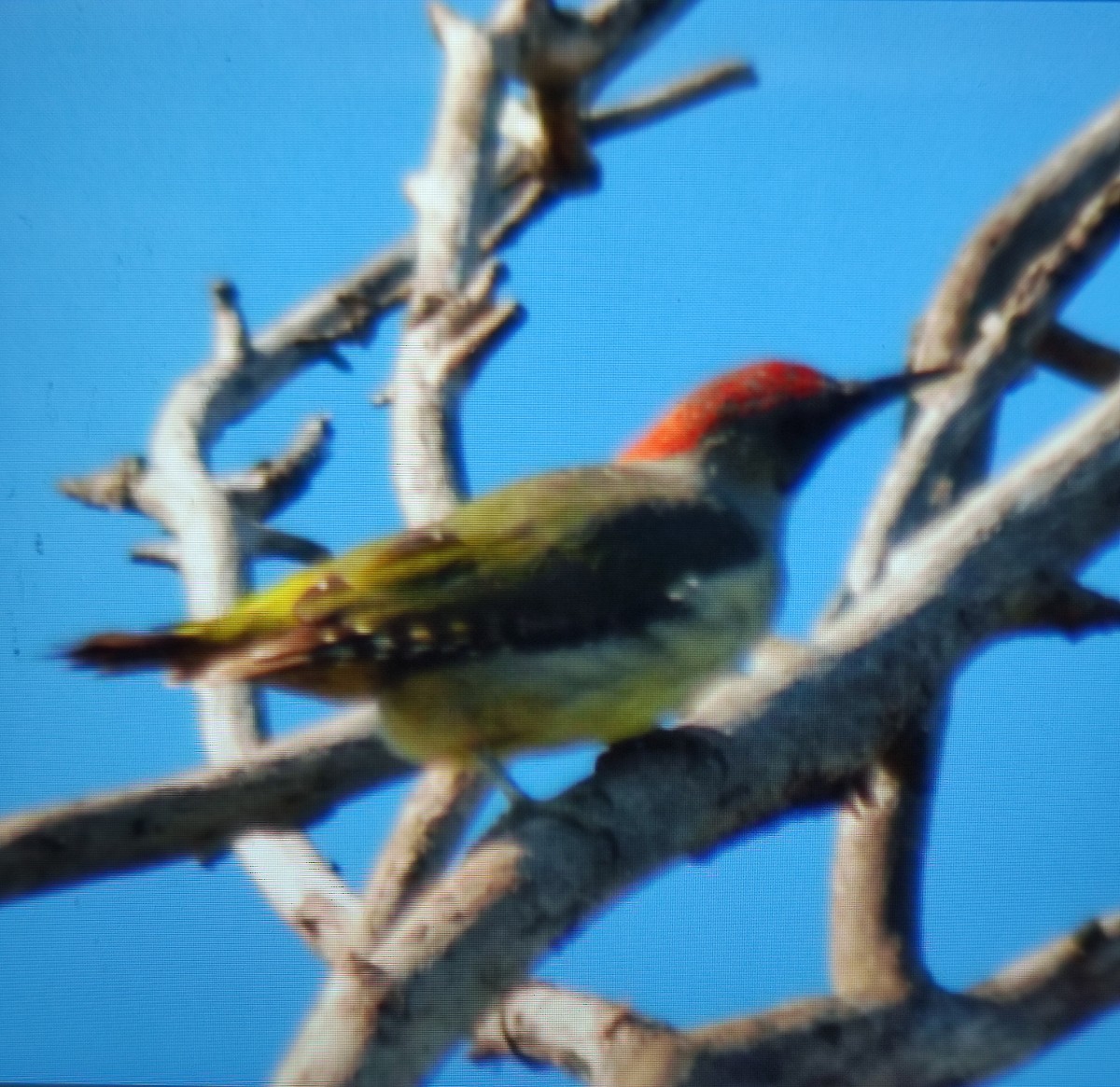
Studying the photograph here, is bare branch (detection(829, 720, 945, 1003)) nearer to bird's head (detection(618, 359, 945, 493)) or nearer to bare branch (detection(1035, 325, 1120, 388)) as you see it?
bird's head (detection(618, 359, 945, 493))

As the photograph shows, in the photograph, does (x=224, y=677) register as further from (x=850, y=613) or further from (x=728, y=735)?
(x=850, y=613)

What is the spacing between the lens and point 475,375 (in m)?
4.22

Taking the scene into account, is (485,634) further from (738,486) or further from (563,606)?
(738,486)

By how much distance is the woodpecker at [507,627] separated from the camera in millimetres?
2857

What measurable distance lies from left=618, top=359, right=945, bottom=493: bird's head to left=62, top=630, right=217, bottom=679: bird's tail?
4.36 ft

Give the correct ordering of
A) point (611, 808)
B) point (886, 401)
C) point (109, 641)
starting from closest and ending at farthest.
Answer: point (109, 641) → point (611, 808) → point (886, 401)

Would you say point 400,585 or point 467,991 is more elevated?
point 400,585

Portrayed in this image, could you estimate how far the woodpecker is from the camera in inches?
112

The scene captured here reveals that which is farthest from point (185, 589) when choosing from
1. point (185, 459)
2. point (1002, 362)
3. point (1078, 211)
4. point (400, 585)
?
point (1078, 211)

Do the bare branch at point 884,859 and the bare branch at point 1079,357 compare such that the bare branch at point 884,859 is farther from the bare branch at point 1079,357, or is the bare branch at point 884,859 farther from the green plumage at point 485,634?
the bare branch at point 1079,357

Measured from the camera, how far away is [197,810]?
10.4 ft

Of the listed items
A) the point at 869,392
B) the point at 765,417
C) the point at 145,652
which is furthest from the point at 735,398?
the point at 145,652

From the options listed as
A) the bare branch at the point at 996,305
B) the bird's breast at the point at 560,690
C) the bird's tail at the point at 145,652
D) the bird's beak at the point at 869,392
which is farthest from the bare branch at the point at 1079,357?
the bird's tail at the point at 145,652

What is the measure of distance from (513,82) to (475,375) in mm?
951
